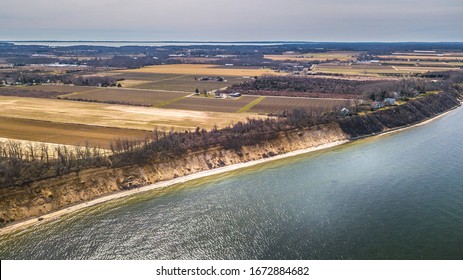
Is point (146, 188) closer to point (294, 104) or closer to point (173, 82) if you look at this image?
point (294, 104)

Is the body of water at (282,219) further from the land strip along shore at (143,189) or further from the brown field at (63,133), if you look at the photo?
the brown field at (63,133)

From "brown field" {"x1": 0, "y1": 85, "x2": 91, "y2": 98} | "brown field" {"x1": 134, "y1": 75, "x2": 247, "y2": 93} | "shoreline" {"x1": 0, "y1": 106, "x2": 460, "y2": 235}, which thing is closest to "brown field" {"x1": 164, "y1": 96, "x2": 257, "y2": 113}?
"brown field" {"x1": 134, "y1": 75, "x2": 247, "y2": 93}

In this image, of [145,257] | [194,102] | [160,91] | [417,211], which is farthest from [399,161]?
[160,91]

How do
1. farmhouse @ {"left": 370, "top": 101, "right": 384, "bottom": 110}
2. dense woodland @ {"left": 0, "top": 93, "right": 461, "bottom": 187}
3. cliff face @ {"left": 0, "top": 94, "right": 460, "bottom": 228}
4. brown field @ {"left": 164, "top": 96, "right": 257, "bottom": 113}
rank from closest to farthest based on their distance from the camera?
cliff face @ {"left": 0, "top": 94, "right": 460, "bottom": 228}, dense woodland @ {"left": 0, "top": 93, "right": 461, "bottom": 187}, farmhouse @ {"left": 370, "top": 101, "right": 384, "bottom": 110}, brown field @ {"left": 164, "top": 96, "right": 257, "bottom": 113}

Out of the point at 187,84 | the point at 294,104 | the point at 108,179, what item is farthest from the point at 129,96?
the point at 108,179

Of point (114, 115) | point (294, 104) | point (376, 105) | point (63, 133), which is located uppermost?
point (376, 105)

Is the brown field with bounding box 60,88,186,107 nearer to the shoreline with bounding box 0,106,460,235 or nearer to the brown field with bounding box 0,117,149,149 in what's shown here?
Result: the brown field with bounding box 0,117,149,149
